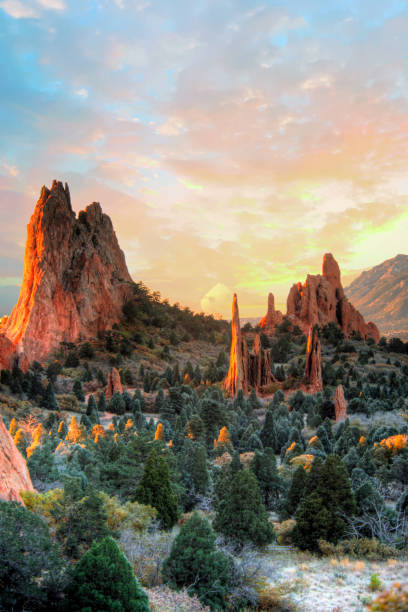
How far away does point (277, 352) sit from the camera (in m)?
84.6

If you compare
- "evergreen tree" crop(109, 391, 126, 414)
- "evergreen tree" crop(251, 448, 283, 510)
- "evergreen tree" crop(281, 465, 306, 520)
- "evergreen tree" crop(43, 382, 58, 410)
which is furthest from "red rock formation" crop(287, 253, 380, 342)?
"evergreen tree" crop(281, 465, 306, 520)

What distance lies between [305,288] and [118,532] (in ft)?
321

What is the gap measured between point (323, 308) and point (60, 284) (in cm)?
6222

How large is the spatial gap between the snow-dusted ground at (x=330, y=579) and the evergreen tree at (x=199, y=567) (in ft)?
7.17

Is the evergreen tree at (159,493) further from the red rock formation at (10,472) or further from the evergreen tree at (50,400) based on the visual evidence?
the evergreen tree at (50,400)

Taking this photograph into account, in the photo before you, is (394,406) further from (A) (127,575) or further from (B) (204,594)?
(A) (127,575)

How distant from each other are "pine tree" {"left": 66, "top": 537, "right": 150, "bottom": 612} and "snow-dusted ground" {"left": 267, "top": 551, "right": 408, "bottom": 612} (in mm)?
5601

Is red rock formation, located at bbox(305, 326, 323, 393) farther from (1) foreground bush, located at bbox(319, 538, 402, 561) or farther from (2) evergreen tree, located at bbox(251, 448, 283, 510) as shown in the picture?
(1) foreground bush, located at bbox(319, 538, 402, 561)

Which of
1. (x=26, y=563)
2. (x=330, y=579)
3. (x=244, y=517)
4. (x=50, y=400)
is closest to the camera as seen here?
(x=26, y=563)

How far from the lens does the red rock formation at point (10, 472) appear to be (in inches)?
437

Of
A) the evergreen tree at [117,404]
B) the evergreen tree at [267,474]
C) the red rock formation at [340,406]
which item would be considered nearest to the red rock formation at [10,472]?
the evergreen tree at [267,474]

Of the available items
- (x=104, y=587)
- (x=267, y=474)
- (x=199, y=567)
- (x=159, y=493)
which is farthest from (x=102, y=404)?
(x=104, y=587)

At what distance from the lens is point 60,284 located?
80.1 metres

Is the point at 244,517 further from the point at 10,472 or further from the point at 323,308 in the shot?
the point at 323,308
